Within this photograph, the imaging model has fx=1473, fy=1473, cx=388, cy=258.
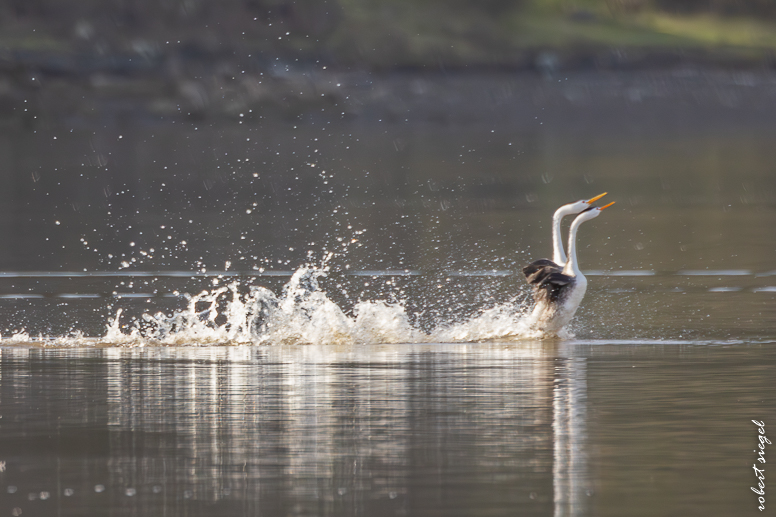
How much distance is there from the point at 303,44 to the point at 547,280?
106m

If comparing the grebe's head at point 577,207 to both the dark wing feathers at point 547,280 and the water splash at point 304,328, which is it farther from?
the water splash at point 304,328

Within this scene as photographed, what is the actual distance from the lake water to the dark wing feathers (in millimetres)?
449

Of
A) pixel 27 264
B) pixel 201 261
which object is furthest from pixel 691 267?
pixel 27 264

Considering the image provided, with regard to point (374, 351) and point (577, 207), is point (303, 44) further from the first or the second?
Answer: point (374, 351)

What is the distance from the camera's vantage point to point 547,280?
1459 centimetres

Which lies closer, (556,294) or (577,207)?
(556,294)

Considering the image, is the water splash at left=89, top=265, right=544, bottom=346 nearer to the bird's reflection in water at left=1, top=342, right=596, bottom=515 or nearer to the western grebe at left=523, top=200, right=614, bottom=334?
the western grebe at left=523, top=200, right=614, bottom=334

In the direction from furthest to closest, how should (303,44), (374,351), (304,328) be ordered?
(303,44)
(304,328)
(374,351)

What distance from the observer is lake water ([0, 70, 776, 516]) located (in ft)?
27.6

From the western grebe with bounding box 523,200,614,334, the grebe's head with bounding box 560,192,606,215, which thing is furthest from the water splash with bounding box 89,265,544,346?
the grebe's head with bounding box 560,192,606,215

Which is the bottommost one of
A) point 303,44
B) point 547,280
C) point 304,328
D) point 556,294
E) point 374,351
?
point 374,351

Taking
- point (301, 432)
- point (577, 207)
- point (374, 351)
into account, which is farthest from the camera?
point (577, 207)

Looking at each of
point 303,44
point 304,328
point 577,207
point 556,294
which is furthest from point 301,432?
point 303,44

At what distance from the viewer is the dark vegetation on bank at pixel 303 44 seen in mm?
85188
